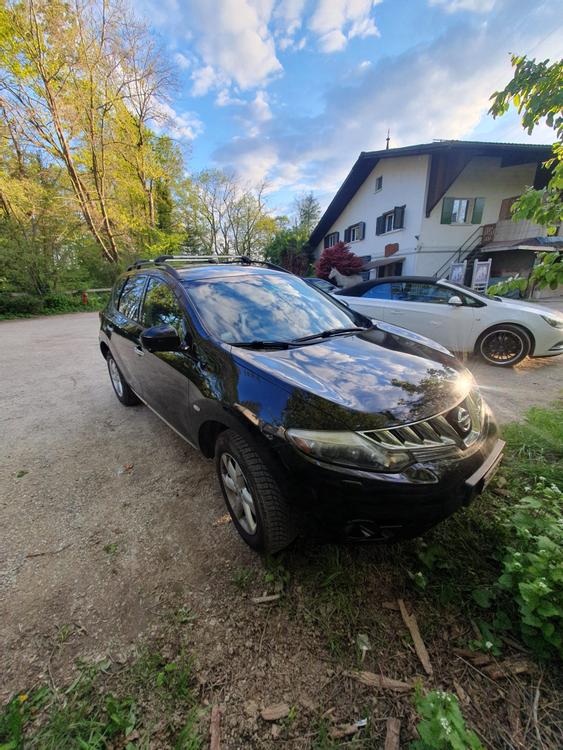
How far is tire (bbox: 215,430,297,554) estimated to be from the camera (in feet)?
5.21

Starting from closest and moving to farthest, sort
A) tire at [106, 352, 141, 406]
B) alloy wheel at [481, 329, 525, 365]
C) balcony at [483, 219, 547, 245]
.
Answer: tire at [106, 352, 141, 406] → alloy wheel at [481, 329, 525, 365] → balcony at [483, 219, 547, 245]

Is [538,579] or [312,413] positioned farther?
[312,413]

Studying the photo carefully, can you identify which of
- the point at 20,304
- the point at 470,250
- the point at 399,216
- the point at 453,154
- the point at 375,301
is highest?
the point at 453,154

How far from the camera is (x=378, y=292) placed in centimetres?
576

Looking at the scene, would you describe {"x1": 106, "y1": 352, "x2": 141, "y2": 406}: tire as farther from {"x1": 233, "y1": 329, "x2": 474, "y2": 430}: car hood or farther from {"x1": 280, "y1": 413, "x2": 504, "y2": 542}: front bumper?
{"x1": 280, "y1": 413, "x2": 504, "y2": 542}: front bumper

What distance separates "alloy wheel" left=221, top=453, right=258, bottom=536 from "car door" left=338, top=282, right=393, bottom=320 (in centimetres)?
440

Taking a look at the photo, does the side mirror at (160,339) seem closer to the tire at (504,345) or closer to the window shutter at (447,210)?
the tire at (504,345)

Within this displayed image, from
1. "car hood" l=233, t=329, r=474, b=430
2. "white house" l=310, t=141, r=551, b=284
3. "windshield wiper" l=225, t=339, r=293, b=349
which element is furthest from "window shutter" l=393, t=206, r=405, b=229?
"windshield wiper" l=225, t=339, r=293, b=349

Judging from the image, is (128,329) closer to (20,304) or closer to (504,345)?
(504,345)

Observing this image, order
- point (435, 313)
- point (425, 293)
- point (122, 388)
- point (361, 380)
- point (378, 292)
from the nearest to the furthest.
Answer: point (361, 380) → point (122, 388) → point (435, 313) → point (425, 293) → point (378, 292)

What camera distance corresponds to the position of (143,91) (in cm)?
1717

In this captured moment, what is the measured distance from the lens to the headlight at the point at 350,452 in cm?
138

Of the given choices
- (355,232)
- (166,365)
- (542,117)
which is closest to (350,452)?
(166,365)

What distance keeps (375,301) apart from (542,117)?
11.9ft
